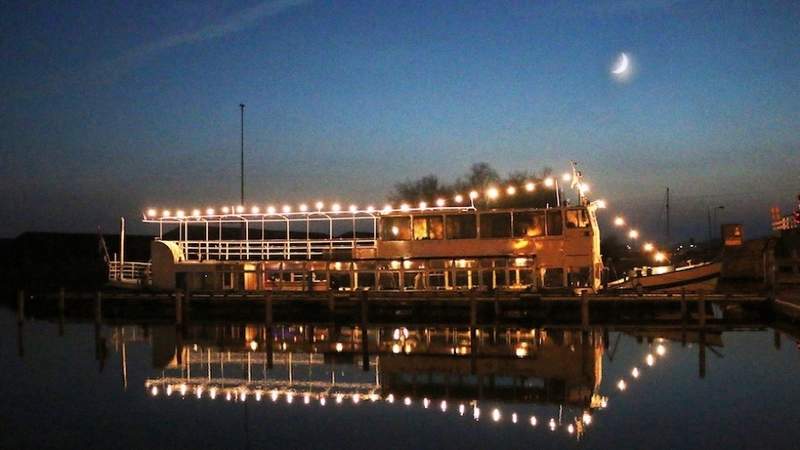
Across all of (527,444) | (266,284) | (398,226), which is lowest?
(527,444)

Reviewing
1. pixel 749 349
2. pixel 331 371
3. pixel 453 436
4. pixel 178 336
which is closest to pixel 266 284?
pixel 178 336

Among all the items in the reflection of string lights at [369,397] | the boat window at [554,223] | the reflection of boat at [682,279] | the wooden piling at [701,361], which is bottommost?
the reflection of string lights at [369,397]

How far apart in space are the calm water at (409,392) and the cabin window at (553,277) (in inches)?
113

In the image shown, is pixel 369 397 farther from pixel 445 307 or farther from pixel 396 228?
pixel 396 228

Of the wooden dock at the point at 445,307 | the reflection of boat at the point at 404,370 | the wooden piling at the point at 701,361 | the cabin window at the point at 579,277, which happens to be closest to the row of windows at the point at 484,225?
the cabin window at the point at 579,277

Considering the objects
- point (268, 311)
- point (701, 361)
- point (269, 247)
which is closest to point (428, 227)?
point (269, 247)

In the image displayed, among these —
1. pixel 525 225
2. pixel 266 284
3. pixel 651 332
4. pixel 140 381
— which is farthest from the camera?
pixel 266 284

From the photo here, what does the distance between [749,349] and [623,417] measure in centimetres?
990

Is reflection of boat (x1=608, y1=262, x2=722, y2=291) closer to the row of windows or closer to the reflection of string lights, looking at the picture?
the row of windows

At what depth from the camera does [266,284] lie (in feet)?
105

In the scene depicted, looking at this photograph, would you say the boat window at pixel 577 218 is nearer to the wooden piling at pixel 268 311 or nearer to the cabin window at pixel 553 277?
the cabin window at pixel 553 277

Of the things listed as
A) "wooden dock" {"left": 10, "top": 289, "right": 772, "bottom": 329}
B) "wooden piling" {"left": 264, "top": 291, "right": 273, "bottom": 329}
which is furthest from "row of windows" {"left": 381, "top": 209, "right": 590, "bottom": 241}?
"wooden piling" {"left": 264, "top": 291, "right": 273, "bottom": 329}

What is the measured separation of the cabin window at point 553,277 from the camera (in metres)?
29.7

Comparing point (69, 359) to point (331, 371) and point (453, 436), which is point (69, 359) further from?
point (453, 436)
